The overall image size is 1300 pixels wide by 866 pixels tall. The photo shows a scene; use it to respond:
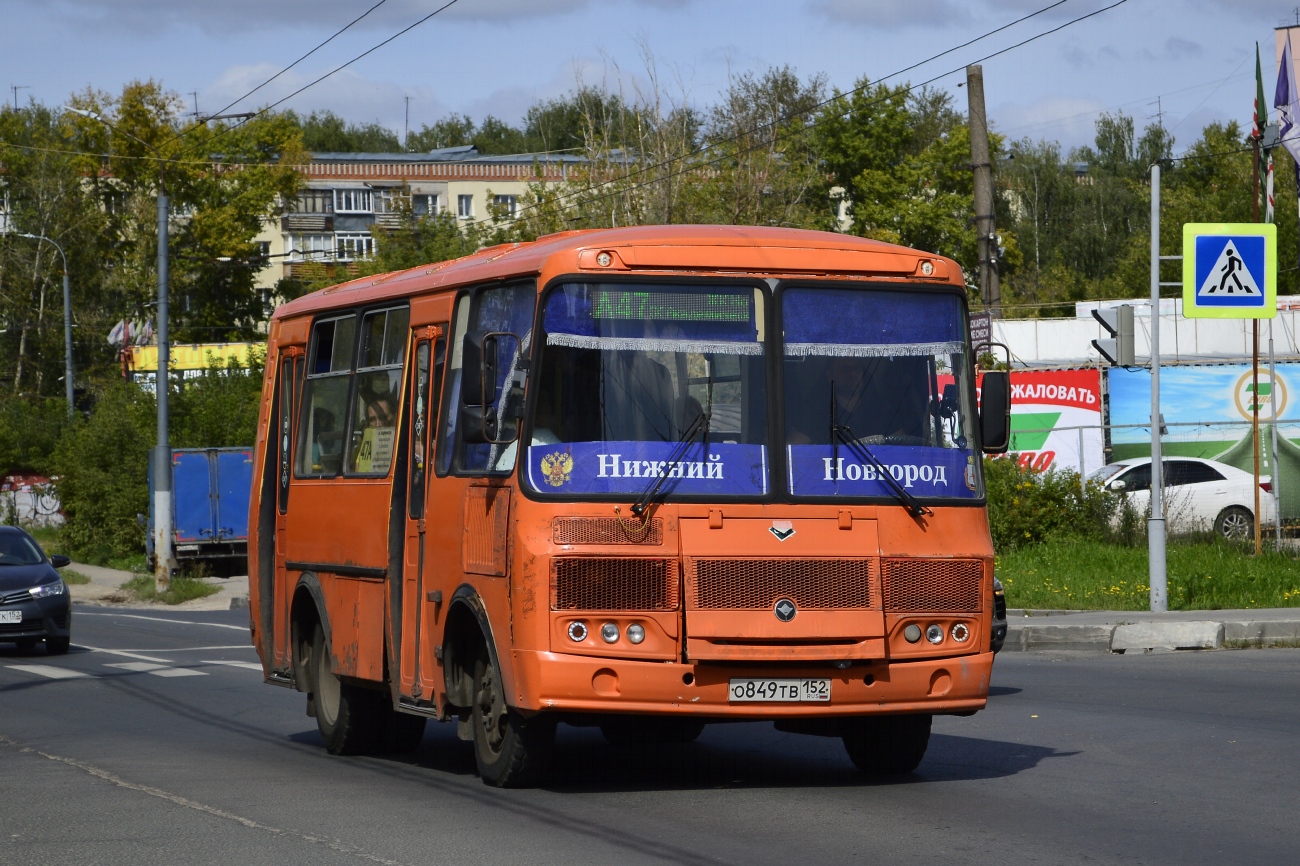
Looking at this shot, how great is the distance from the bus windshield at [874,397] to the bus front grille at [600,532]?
0.77 m

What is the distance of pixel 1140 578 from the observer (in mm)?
20562

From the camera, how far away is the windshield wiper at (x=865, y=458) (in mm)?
8688

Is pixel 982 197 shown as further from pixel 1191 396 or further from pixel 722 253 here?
pixel 722 253

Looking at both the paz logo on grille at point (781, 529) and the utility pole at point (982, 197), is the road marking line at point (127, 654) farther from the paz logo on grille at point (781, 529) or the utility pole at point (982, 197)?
the paz logo on grille at point (781, 529)

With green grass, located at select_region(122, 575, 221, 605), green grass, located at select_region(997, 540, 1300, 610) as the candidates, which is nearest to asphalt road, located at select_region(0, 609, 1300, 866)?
green grass, located at select_region(997, 540, 1300, 610)

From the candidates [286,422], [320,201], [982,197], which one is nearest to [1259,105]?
[982,197]

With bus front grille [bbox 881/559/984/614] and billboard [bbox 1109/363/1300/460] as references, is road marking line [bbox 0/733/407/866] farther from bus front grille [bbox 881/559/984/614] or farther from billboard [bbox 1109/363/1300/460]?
billboard [bbox 1109/363/1300/460]

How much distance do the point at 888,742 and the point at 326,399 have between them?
430 cm

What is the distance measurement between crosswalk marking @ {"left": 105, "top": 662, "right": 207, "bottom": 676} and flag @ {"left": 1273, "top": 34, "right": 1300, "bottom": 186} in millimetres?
22810

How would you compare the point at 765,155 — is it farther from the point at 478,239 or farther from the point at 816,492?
the point at 816,492

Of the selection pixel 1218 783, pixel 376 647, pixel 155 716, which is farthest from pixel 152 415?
pixel 1218 783

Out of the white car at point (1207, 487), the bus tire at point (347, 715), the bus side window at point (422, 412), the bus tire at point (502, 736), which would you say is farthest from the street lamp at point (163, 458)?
the bus tire at point (502, 736)

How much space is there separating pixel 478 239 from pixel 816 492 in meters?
42.6

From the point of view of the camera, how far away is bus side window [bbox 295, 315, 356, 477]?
1121 cm
